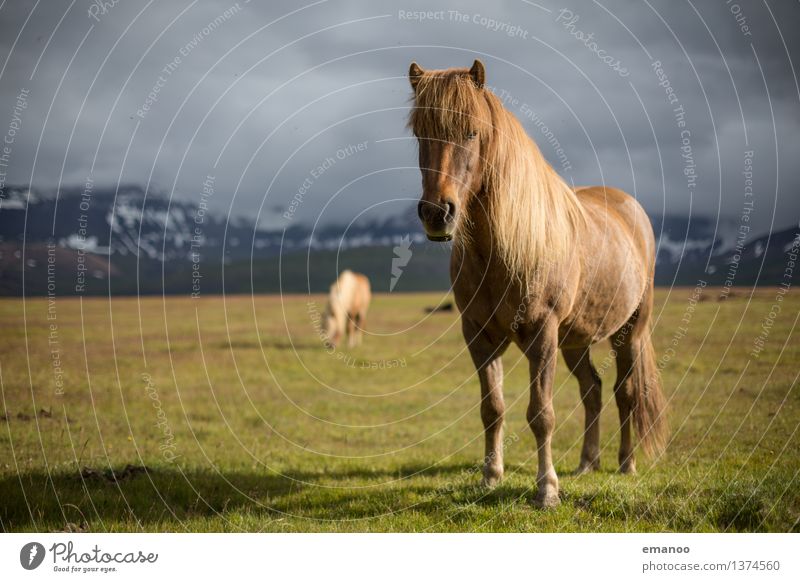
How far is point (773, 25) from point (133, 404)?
1466 cm

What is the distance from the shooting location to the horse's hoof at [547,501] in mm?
5734

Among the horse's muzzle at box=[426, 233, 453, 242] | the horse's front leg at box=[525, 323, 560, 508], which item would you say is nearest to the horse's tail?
the horse's front leg at box=[525, 323, 560, 508]

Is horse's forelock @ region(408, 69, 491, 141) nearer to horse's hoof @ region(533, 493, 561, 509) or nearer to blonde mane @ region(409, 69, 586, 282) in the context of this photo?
blonde mane @ region(409, 69, 586, 282)

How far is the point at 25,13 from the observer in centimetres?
678

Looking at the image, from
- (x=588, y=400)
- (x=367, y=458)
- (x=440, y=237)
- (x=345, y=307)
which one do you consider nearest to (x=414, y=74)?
(x=440, y=237)

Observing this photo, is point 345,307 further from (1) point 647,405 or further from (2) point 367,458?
(1) point 647,405

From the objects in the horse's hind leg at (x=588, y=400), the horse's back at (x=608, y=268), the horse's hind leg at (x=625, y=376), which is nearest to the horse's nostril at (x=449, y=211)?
the horse's back at (x=608, y=268)

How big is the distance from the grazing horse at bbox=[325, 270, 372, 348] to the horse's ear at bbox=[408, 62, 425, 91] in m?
18.2

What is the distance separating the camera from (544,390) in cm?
586

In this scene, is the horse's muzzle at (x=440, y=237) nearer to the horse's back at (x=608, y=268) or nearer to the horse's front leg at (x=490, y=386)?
the horse's front leg at (x=490, y=386)

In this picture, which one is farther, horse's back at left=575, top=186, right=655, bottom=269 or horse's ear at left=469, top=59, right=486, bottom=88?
horse's back at left=575, top=186, right=655, bottom=269

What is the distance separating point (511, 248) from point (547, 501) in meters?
2.63

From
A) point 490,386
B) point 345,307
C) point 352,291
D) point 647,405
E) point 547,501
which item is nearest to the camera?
point 547,501

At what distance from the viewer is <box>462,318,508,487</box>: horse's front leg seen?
6348 millimetres
